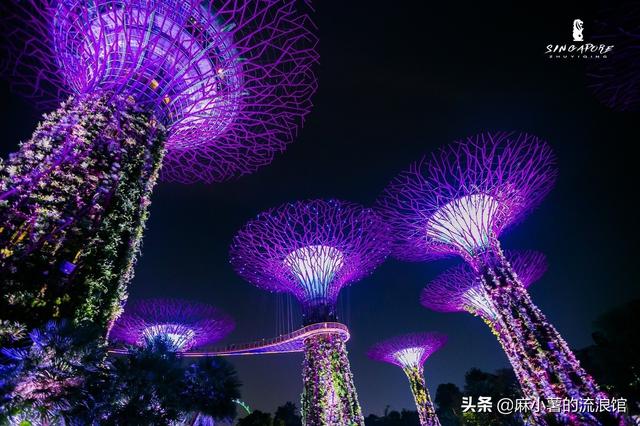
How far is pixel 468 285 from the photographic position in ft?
82.0

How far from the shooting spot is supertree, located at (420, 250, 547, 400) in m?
23.3

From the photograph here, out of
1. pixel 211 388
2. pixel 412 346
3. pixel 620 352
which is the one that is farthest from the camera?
pixel 412 346

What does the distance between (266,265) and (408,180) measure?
931 centimetres

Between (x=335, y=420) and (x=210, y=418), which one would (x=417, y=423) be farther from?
(x=210, y=418)

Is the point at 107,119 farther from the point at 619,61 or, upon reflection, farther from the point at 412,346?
the point at 412,346

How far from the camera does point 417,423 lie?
2126 inches

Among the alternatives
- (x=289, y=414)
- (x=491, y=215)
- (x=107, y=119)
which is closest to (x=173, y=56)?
(x=107, y=119)

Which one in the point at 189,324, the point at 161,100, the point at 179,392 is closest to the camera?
the point at 179,392

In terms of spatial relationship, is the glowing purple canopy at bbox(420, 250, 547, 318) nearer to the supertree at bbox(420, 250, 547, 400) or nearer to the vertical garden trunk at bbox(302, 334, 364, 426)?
the supertree at bbox(420, 250, 547, 400)

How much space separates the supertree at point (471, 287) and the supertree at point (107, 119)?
1720 cm

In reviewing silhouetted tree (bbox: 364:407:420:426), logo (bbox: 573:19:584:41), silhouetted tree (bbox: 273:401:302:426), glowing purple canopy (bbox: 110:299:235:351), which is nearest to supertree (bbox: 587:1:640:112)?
logo (bbox: 573:19:584:41)

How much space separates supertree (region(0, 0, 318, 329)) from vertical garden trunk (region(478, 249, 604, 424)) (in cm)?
1111

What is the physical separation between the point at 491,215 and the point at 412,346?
61.5 ft

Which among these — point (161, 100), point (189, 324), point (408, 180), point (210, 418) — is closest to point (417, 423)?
point (189, 324)
